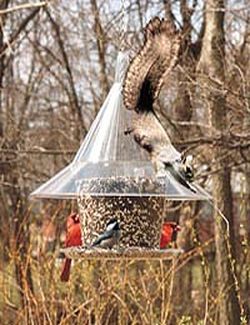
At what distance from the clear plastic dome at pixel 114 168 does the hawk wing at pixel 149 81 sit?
257 mm

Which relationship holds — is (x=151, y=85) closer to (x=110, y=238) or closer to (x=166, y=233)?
(x=110, y=238)

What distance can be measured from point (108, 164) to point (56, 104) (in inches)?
269

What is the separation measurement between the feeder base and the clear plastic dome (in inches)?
8.8

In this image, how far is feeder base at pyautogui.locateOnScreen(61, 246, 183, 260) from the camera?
2.86 metres

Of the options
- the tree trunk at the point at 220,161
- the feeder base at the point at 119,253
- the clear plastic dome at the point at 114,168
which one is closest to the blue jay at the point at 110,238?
the feeder base at the point at 119,253

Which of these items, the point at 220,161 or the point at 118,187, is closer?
the point at 118,187

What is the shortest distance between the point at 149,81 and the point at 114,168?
1.46 feet

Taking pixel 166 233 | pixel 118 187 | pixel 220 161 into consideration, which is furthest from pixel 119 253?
pixel 220 161

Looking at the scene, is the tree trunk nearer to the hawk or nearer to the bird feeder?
the bird feeder

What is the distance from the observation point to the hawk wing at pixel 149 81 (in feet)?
8.82

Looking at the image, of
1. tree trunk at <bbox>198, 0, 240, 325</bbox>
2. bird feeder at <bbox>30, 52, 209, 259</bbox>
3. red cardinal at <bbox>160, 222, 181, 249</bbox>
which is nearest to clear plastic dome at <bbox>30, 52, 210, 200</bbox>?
bird feeder at <bbox>30, 52, 209, 259</bbox>

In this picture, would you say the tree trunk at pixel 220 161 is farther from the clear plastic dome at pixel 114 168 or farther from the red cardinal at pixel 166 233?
the clear plastic dome at pixel 114 168

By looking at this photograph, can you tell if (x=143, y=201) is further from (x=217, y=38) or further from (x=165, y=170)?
(x=217, y=38)

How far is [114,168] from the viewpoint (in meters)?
3.05
